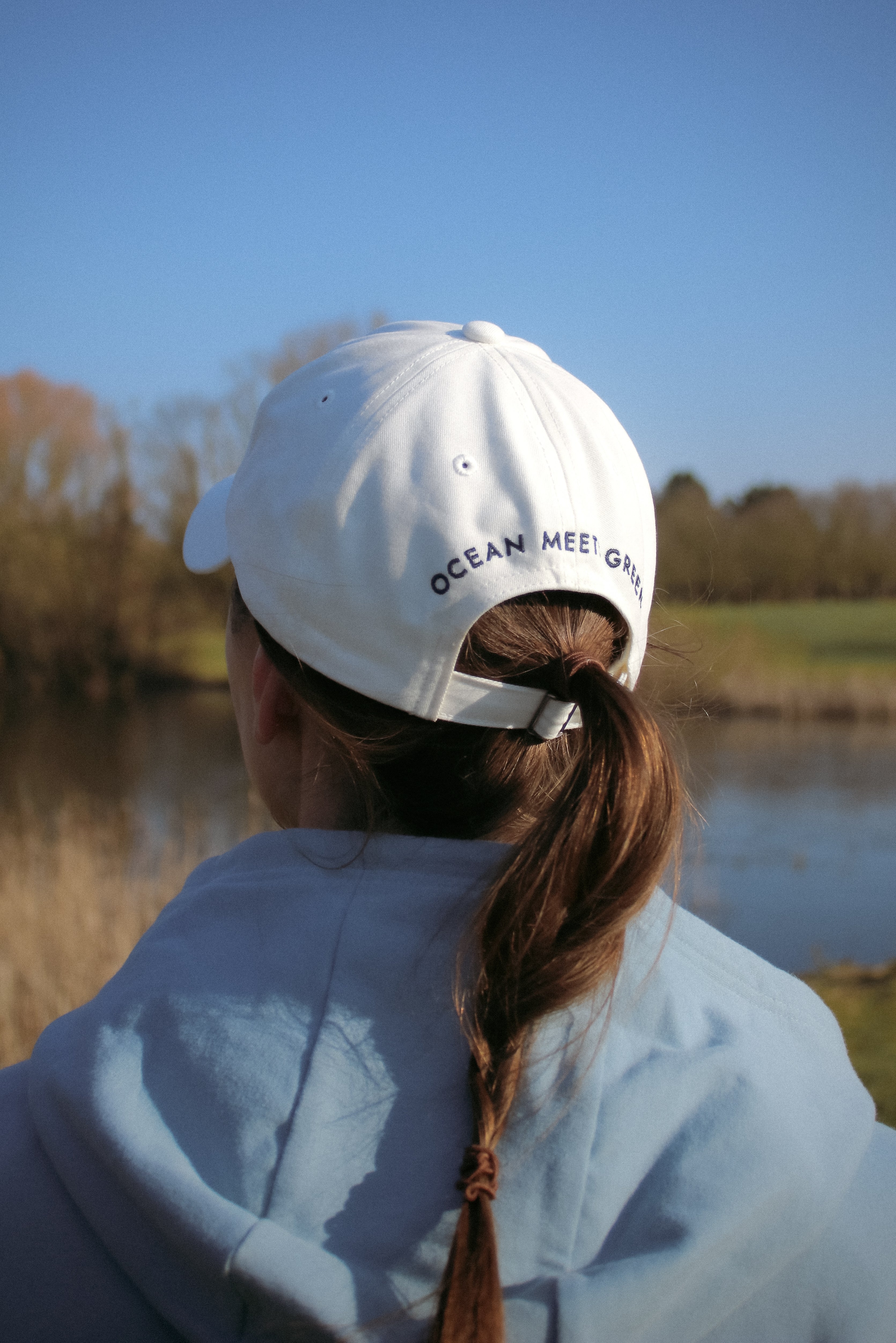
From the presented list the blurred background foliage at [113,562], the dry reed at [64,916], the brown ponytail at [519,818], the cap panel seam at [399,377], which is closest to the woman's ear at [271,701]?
the brown ponytail at [519,818]

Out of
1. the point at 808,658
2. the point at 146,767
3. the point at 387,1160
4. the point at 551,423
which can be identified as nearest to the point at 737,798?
the point at 808,658

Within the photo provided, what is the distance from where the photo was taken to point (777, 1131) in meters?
0.82

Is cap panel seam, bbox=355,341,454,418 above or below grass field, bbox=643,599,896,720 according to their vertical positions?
above

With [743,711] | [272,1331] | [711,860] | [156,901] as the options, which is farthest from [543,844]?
[743,711]

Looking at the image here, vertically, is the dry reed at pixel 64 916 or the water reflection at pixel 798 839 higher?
the dry reed at pixel 64 916

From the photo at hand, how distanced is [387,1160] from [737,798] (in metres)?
12.4

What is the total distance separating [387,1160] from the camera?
798 millimetres

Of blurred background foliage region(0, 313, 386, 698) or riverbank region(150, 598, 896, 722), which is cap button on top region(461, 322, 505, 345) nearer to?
riverbank region(150, 598, 896, 722)

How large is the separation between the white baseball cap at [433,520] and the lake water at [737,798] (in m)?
0.81

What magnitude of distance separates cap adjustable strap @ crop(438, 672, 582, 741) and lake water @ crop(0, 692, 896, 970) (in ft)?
2.66

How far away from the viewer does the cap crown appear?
3.03ft

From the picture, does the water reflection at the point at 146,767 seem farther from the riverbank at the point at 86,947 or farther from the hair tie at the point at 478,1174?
the hair tie at the point at 478,1174

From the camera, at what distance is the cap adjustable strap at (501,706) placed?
931 millimetres

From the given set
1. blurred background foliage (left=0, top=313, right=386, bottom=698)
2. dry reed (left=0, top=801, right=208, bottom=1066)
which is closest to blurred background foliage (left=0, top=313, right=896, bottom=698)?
blurred background foliage (left=0, top=313, right=386, bottom=698)
